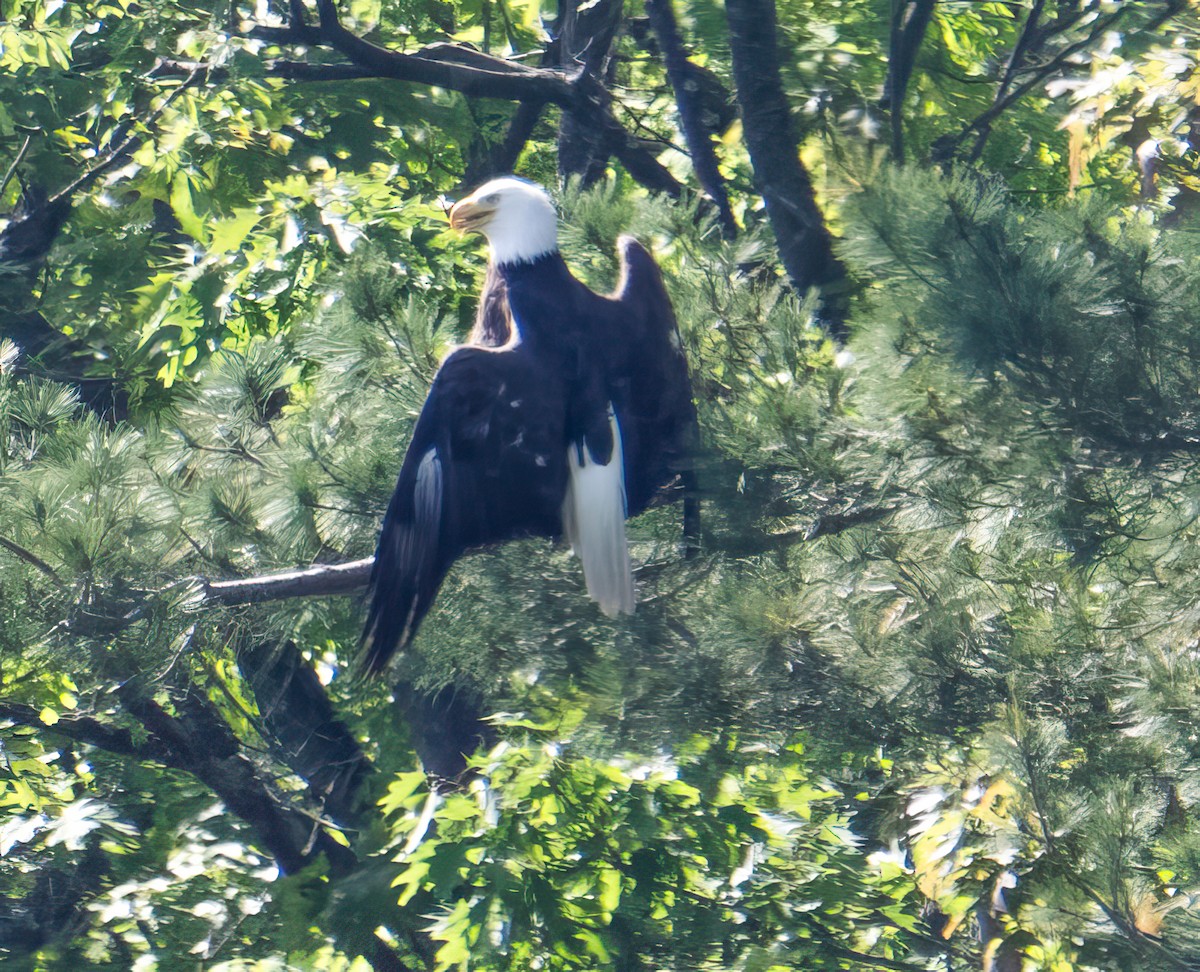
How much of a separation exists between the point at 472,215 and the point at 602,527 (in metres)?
0.79

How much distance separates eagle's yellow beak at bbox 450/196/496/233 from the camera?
8.72 ft

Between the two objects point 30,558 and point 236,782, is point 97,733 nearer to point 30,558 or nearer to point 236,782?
point 236,782

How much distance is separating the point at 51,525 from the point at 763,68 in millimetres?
1825

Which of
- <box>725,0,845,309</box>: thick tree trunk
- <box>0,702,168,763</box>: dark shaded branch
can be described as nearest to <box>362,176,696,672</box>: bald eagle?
<box>725,0,845,309</box>: thick tree trunk

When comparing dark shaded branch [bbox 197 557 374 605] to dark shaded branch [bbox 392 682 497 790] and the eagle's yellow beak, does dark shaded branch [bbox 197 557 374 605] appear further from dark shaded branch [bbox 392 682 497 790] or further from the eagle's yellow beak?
dark shaded branch [bbox 392 682 497 790]

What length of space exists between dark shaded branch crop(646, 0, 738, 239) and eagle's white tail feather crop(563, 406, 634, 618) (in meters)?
1.13

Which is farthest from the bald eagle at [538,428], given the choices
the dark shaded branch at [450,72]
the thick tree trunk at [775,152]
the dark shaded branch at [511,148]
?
the dark shaded branch at [511,148]

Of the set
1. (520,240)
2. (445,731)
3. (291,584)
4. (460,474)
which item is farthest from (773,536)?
(445,731)

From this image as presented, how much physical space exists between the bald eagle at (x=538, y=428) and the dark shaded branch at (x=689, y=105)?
0.86m

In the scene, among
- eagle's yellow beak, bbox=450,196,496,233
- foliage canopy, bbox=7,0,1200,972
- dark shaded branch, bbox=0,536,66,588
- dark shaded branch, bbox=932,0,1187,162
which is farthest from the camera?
dark shaded branch, bbox=932,0,1187,162

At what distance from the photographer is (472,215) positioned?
2.70 meters

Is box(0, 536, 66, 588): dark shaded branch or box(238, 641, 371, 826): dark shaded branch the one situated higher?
box(0, 536, 66, 588): dark shaded branch

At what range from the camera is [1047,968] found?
10.3 feet

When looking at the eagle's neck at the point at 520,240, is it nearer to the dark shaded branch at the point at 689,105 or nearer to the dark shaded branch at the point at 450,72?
the dark shaded branch at the point at 689,105
